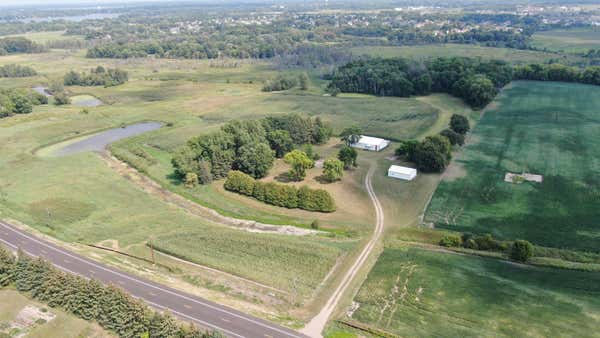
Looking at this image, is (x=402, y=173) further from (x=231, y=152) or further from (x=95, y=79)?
(x=95, y=79)

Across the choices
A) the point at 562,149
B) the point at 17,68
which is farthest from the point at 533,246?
the point at 17,68

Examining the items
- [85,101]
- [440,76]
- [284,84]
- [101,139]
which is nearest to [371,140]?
[440,76]

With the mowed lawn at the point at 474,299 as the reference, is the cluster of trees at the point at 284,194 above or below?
above

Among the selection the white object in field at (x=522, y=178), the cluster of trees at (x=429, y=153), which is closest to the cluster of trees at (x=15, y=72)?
the cluster of trees at (x=429, y=153)

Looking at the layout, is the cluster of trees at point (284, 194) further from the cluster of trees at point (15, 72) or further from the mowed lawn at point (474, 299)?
the cluster of trees at point (15, 72)

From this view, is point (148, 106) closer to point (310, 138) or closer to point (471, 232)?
point (310, 138)

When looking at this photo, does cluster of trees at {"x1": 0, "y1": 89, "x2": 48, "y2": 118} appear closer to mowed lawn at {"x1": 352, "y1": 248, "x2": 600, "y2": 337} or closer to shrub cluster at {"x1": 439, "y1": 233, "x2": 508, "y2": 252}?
mowed lawn at {"x1": 352, "y1": 248, "x2": 600, "y2": 337}

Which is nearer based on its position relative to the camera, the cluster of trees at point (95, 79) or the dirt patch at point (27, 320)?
A: the dirt patch at point (27, 320)
